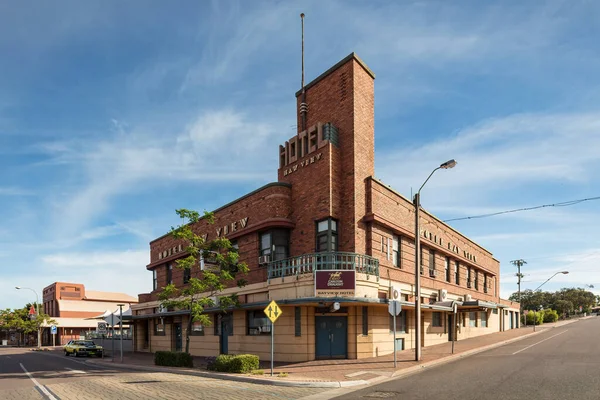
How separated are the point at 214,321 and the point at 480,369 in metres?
17.1

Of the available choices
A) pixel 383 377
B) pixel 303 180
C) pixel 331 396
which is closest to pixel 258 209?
pixel 303 180

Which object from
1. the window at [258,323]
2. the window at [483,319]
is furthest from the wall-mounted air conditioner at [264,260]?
the window at [483,319]

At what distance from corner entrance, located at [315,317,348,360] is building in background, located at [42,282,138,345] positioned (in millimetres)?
56762

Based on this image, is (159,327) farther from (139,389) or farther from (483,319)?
(483,319)

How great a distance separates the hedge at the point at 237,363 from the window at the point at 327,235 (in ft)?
23.4

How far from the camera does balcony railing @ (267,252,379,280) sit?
21859mm

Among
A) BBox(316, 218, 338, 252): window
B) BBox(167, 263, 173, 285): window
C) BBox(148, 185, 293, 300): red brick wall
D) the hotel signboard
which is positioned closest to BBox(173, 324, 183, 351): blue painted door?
BBox(167, 263, 173, 285): window

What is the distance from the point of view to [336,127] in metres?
26.1

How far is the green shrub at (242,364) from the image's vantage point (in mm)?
18453

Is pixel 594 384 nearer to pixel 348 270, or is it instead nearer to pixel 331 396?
pixel 331 396

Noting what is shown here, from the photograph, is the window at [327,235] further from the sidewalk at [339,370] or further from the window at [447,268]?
the window at [447,268]

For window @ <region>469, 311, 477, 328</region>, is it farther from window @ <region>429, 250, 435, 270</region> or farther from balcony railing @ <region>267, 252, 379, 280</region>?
balcony railing @ <region>267, 252, 379, 280</region>

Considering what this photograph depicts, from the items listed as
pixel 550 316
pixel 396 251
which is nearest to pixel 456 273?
pixel 396 251

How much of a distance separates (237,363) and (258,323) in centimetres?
682
